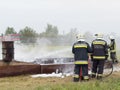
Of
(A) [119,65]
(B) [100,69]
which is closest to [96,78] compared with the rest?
(B) [100,69]

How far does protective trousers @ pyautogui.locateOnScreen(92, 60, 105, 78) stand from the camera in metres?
13.5

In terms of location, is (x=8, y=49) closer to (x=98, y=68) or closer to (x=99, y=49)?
(x=98, y=68)

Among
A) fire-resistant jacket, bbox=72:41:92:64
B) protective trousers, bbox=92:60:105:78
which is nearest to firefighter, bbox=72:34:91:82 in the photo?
fire-resistant jacket, bbox=72:41:92:64

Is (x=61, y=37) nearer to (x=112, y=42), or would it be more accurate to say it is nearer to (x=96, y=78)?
(x=112, y=42)

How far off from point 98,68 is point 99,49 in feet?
2.49

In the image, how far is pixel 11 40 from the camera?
1538cm

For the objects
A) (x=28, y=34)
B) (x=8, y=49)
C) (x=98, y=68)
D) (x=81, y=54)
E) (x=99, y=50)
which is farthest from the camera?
(x=28, y=34)

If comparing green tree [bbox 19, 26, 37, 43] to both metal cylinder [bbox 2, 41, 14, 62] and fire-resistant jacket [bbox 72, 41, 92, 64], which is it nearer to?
metal cylinder [bbox 2, 41, 14, 62]

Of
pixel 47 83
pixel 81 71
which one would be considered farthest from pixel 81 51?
pixel 47 83

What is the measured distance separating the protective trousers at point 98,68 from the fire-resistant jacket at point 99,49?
9.2 inches

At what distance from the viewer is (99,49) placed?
1327 cm

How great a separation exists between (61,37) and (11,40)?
38.1 meters

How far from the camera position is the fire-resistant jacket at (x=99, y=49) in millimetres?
13281

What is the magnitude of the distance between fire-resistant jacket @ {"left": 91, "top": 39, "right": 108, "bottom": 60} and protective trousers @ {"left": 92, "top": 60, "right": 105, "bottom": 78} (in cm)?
23
